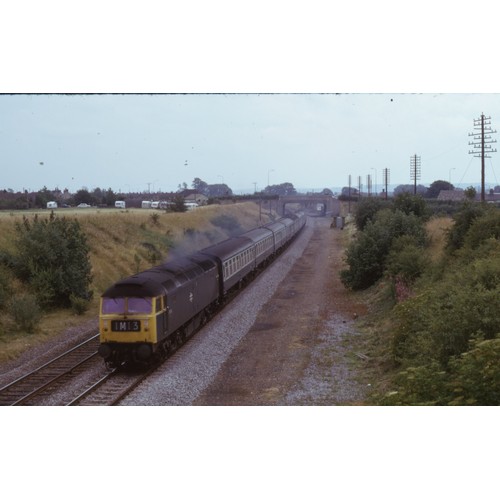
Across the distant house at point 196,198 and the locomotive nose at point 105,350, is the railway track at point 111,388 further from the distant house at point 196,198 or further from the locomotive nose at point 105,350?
the distant house at point 196,198

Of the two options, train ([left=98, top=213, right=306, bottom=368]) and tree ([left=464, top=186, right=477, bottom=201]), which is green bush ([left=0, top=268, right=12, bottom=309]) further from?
tree ([left=464, top=186, right=477, bottom=201])


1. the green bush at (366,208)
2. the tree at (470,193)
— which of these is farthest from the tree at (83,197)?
the green bush at (366,208)

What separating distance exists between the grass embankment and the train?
1.10 meters

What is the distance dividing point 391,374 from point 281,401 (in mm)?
3285

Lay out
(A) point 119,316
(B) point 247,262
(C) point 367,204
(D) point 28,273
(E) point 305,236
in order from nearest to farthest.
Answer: (A) point 119,316 < (D) point 28,273 < (B) point 247,262 < (C) point 367,204 < (E) point 305,236

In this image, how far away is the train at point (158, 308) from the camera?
50.0 ft

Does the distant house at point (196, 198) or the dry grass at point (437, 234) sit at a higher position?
the distant house at point (196, 198)

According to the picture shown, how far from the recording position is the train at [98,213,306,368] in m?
15.2

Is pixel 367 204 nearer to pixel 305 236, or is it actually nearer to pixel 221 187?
pixel 305 236

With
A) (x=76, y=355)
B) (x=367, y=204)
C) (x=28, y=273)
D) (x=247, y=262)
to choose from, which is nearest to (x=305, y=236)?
(x=367, y=204)

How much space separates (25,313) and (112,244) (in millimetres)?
3727

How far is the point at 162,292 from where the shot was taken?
15.8 m

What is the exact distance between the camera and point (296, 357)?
15.4 meters

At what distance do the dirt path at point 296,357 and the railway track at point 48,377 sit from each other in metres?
4.11
